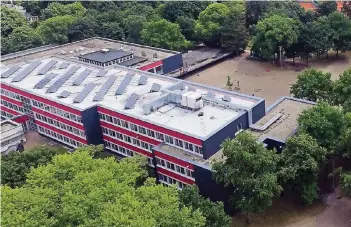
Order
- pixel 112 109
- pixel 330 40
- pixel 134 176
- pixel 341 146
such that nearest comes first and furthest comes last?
1. pixel 134 176
2. pixel 341 146
3. pixel 112 109
4. pixel 330 40

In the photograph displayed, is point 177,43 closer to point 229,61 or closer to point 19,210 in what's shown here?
point 229,61

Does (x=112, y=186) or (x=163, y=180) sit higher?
(x=112, y=186)

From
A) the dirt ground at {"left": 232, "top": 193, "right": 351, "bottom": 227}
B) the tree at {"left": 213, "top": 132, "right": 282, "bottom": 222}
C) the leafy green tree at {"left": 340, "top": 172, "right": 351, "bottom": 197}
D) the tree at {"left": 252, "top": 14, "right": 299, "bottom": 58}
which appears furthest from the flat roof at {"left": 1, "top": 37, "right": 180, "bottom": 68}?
the leafy green tree at {"left": 340, "top": 172, "right": 351, "bottom": 197}

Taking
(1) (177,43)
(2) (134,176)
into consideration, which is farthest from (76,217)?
(1) (177,43)

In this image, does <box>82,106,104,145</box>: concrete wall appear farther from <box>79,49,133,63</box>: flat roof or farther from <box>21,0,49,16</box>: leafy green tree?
<box>21,0,49,16</box>: leafy green tree

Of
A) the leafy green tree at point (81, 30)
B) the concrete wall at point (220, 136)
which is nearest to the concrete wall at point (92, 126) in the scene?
the concrete wall at point (220, 136)

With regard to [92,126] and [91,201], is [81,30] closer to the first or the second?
[92,126]

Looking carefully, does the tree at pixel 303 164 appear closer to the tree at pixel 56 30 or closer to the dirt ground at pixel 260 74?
the dirt ground at pixel 260 74
